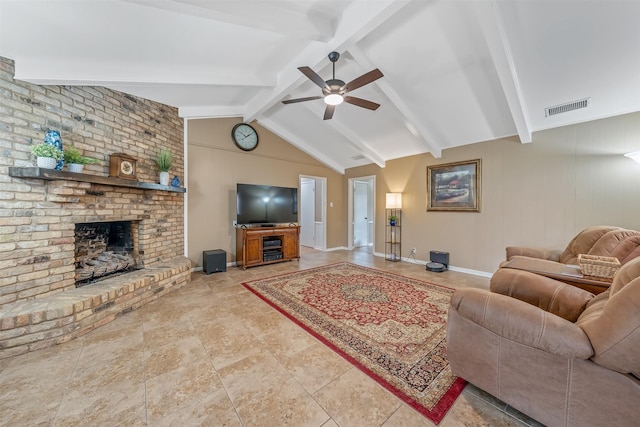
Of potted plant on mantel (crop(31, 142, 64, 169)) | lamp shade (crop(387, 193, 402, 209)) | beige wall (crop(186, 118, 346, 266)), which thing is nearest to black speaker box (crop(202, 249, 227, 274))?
beige wall (crop(186, 118, 346, 266))

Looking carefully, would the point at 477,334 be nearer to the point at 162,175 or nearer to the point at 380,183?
the point at 162,175

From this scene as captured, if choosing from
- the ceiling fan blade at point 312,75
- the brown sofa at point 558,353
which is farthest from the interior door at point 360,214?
the brown sofa at point 558,353

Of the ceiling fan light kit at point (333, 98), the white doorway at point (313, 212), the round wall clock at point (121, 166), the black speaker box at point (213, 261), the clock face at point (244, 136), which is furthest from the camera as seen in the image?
the white doorway at point (313, 212)

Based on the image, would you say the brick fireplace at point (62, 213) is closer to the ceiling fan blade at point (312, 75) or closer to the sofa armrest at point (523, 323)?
the ceiling fan blade at point (312, 75)

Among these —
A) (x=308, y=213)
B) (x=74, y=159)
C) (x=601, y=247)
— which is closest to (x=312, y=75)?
(x=74, y=159)

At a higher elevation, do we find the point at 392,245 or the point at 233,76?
the point at 233,76

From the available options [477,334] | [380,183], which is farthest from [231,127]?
[477,334]

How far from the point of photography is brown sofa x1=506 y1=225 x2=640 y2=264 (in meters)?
2.09

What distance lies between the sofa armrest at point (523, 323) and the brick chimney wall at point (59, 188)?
361 centimetres

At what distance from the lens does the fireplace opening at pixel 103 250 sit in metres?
2.82

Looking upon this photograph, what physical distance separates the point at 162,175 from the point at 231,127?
1.79m

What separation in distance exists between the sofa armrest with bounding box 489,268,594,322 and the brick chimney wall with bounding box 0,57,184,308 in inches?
163

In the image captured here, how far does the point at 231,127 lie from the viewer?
4770 mm

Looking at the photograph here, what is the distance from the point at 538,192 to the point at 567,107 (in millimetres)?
1174
